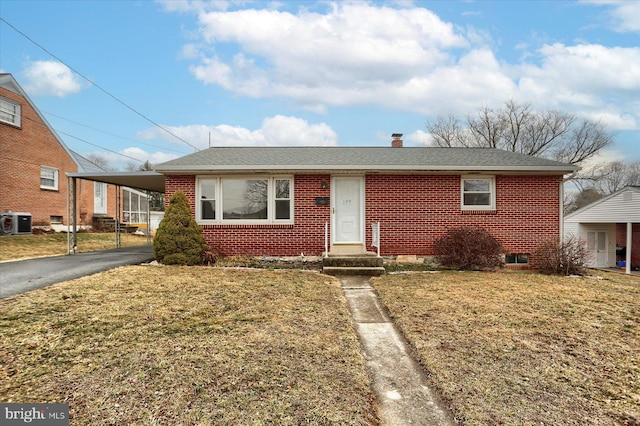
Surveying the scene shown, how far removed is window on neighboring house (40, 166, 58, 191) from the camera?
58.9ft

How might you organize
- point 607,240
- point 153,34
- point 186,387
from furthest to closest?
point 607,240 → point 153,34 → point 186,387

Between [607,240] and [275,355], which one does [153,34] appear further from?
[607,240]

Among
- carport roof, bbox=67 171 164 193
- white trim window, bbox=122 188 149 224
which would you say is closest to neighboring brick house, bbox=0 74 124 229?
white trim window, bbox=122 188 149 224

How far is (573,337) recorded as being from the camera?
4500 mm

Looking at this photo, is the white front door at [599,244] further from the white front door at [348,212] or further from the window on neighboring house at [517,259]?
the white front door at [348,212]

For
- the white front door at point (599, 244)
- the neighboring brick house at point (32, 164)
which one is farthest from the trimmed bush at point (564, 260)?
the neighboring brick house at point (32, 164)

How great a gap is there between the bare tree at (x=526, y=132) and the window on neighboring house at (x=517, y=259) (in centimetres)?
2660

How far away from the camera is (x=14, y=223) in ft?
Answer: 50.2

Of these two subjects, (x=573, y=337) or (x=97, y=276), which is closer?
(x=573, y=337)

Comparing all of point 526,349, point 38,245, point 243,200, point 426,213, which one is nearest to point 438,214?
point 426,213

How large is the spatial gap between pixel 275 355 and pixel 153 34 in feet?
44.7

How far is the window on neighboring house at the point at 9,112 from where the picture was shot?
16.1 meters

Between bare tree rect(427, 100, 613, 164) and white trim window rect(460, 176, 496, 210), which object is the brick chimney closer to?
white trim window rect(460, 176, 496, 210)

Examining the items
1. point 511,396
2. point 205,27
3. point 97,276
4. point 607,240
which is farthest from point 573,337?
point 607,240
